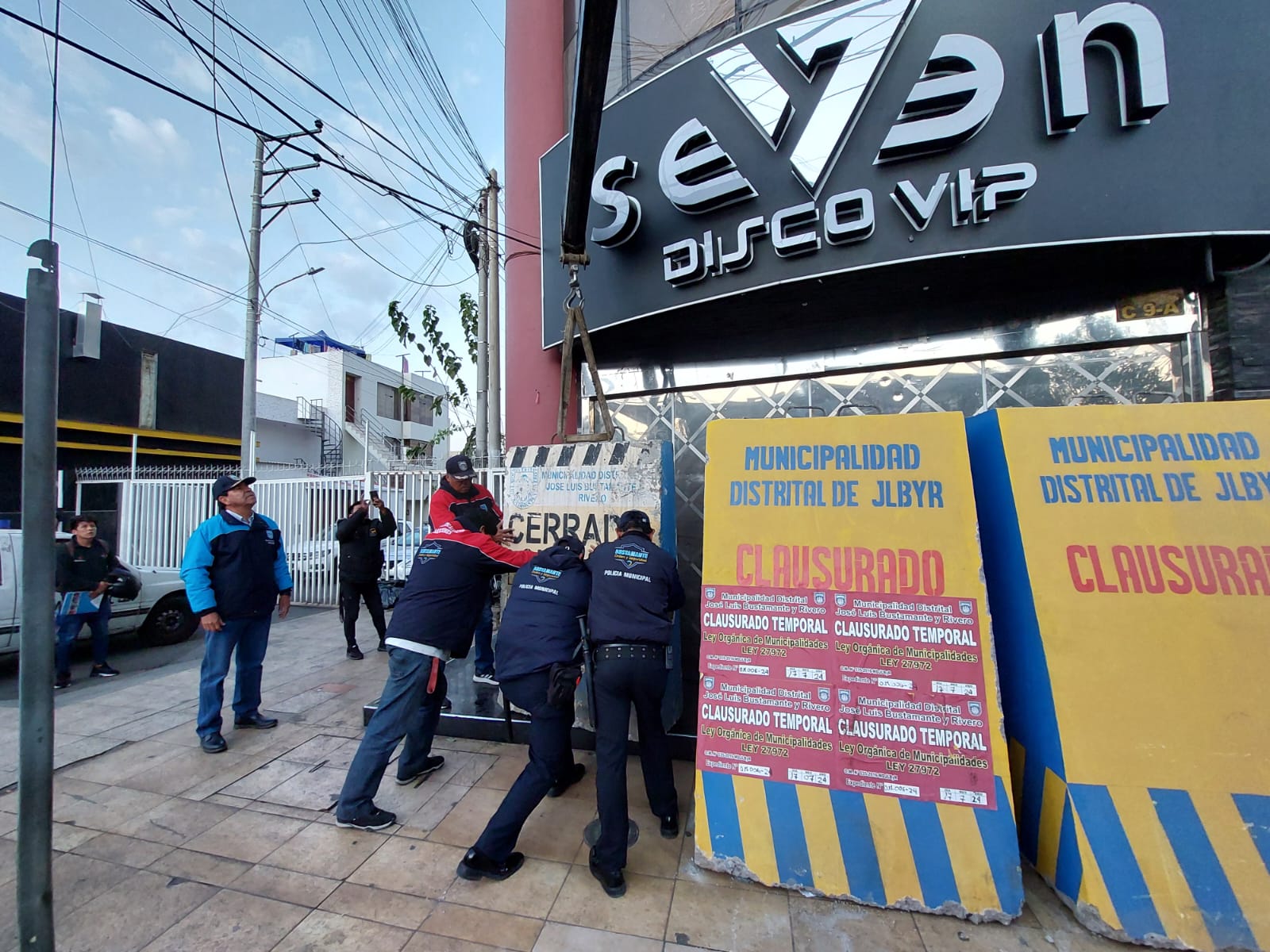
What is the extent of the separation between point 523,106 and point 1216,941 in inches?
327

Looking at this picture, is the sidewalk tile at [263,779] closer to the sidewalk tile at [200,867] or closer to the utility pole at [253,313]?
the sidewalk tile at [200,867]

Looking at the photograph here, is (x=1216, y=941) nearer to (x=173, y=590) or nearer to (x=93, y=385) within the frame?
(x=173, y=590)

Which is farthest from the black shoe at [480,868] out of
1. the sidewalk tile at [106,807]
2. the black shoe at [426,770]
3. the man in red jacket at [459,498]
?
the sidewalk tile at [106,807]

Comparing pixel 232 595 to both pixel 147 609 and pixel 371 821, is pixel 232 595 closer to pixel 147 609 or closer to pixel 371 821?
pixel 371 821

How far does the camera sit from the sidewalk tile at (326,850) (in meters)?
2.78

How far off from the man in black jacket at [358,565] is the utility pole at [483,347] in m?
3.57

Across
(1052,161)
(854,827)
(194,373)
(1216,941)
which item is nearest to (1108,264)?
(1052,161)

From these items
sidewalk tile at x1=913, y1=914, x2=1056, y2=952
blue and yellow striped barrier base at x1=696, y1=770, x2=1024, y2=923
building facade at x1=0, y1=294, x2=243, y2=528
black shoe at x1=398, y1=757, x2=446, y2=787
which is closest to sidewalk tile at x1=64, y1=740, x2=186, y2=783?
black shoe at x1=398, y1=757, x2=446, y2=787

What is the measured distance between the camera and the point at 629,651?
2.84 meters

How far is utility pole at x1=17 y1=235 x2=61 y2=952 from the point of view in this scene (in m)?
1.91

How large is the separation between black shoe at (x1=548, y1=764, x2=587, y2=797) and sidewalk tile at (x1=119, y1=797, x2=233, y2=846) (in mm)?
1888

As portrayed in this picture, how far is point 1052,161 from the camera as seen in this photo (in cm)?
393

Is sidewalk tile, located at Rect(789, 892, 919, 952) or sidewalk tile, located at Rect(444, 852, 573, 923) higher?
sidewalk tile, located at Rect(444, 852, 573, 923)

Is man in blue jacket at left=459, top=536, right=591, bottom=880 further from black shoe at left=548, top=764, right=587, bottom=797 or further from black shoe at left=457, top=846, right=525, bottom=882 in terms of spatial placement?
black shoe at left=548, top=764, right=587, bottom=797
